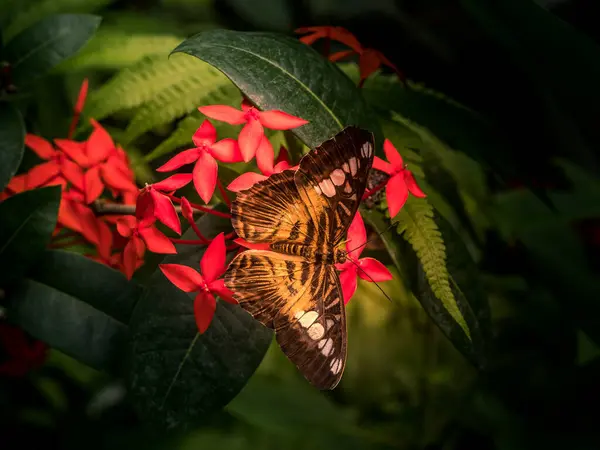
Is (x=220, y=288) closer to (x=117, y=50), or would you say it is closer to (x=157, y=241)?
(x=157, y=241)

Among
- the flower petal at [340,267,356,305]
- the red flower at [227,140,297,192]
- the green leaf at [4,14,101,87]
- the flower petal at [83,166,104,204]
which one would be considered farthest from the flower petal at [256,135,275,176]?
the green leaf at [4,14,101,87]

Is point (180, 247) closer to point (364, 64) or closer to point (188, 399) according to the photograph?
point (188, 399)

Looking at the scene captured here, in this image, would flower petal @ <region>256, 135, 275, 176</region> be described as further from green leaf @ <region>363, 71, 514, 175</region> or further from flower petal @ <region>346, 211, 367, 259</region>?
green leaf @ <region>363, 71, 514, 175</region>

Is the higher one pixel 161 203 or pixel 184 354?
pixel 161 203

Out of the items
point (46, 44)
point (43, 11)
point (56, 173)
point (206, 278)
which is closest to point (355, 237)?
point (206, 278)

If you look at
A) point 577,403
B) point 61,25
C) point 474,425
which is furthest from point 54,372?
point 577,403

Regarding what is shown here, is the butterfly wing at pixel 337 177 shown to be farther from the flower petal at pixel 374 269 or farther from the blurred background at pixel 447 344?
the blurred background at pixel 447 344

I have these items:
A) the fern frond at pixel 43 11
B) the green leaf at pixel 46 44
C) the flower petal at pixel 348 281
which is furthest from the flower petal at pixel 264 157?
the fern frond at pixel 43 11
